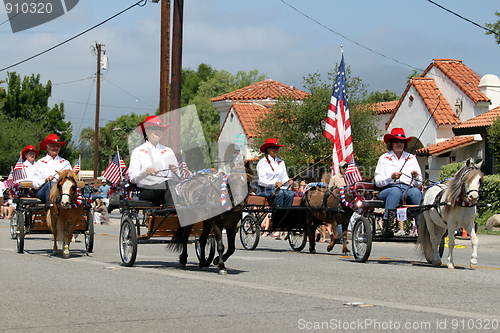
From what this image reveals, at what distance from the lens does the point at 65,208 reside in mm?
15820

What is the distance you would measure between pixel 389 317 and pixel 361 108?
86.8 ft

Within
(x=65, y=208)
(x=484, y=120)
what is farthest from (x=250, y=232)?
(x=484, y=120)

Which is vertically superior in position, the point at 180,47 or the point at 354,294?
the point at 180,47

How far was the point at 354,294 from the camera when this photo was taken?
9.99 metres

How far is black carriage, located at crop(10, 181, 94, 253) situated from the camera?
1648 centimetres

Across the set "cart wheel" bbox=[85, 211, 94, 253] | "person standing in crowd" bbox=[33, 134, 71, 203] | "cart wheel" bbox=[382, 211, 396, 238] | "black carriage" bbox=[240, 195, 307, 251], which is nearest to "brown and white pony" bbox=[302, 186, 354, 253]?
"black carriage" bbox=[240, 195, 307, 251]

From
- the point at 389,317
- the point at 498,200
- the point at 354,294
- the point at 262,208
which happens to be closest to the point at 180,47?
the point at 262,208

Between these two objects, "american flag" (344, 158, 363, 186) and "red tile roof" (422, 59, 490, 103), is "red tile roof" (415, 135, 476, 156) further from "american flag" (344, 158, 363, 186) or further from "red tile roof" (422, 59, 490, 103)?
"american flag" (344, 158, 363, 186)

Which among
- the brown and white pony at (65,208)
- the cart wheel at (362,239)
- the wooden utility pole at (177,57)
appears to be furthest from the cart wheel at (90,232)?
Answer: the wooden utility pole at (177,57)

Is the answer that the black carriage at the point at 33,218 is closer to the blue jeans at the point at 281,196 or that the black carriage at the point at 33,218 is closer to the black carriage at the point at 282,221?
the black carriage at the point at 282,221

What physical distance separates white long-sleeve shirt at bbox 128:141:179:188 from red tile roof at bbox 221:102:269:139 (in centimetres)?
3552

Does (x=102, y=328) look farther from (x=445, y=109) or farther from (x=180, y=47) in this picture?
(x=445, y=109)

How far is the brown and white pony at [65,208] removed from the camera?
15.6 meters

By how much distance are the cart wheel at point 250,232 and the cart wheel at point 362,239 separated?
391cm
